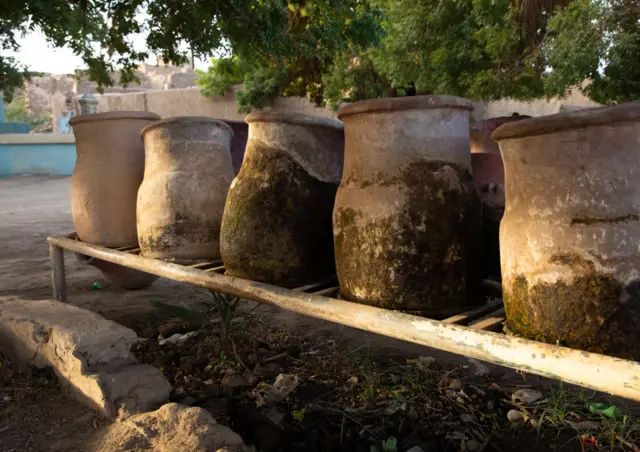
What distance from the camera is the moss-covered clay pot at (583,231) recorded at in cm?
126

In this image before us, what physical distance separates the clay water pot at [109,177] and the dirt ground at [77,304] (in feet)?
1.47

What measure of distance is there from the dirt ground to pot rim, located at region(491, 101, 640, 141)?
1.35 m

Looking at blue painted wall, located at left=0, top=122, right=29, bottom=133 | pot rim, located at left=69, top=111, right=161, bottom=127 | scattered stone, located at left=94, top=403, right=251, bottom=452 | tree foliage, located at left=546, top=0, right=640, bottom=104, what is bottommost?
scattered stone, located at left=94, top=403, right=251, bottom=452

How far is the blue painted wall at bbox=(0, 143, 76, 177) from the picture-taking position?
51.7ft

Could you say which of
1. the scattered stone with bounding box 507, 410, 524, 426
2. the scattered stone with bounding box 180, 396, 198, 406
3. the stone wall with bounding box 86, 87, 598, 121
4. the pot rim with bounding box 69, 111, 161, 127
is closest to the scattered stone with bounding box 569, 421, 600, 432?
the scattered stone with bounding box 507, 410, 524, 426

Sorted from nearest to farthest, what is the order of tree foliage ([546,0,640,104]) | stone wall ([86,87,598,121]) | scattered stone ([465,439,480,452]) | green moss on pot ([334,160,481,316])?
1. green moss on pot ([334,160,481,316])
2. scattered stone ([465,439,480,452])
3. tree foliage ([546,0,640,104])
4. stone wall ([86,87,598,121])

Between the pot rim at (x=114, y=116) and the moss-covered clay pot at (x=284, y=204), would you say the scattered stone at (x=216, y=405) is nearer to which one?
the moss-covered clay pot at (x=284, y=204)

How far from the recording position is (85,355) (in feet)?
6.75

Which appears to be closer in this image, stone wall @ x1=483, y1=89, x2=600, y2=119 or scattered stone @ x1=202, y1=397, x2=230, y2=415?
scattered stone @ x1=202, y1=397, x2=230, y2=415

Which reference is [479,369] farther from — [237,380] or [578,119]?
[578,119]

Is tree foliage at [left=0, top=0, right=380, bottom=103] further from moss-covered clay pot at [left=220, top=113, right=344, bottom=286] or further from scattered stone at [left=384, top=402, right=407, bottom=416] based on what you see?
scattered stone at [left=384, top=402, right=407, bottom=416]

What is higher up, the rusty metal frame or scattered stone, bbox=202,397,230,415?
the rusty metal frame

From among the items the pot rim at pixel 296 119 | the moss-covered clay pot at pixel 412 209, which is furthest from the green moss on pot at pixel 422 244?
the pot rim at pixel 296 119

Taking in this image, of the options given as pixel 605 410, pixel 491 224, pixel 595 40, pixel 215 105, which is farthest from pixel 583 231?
pixel 215 105
